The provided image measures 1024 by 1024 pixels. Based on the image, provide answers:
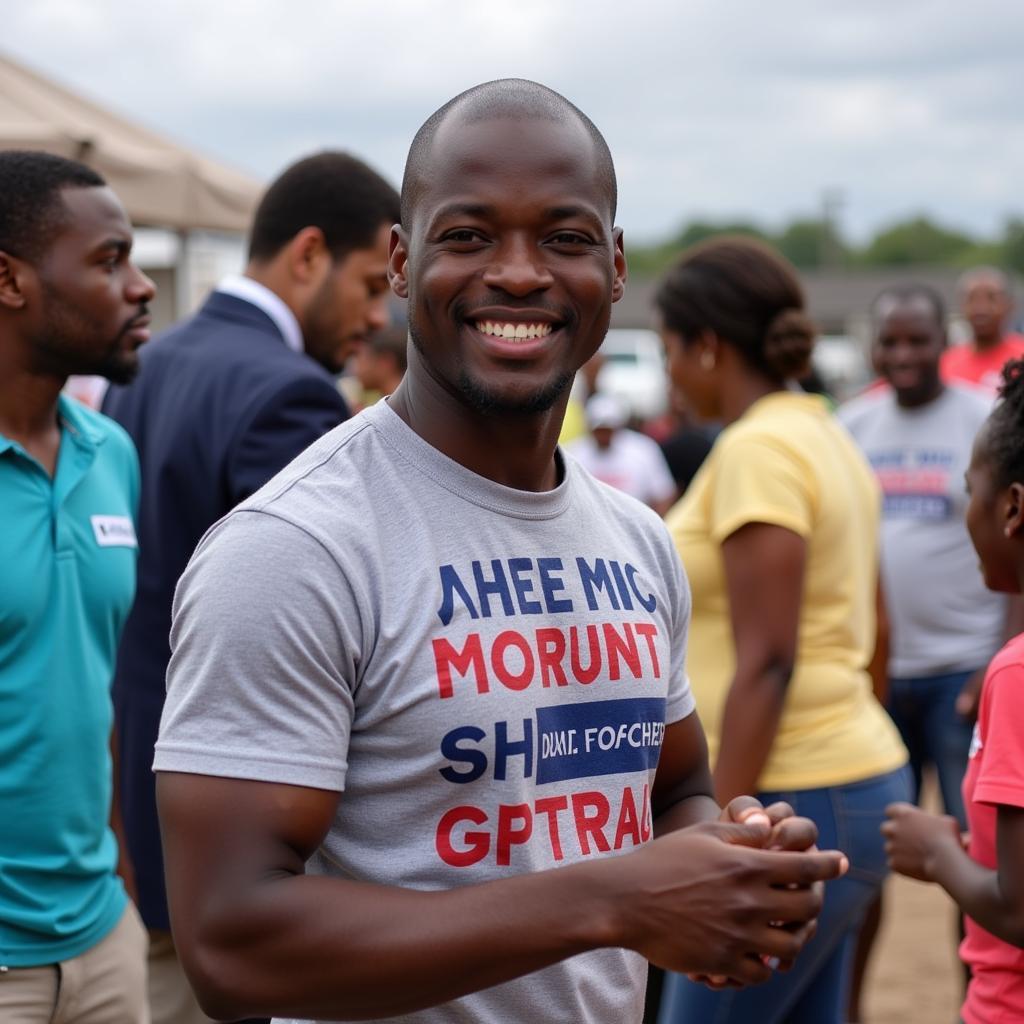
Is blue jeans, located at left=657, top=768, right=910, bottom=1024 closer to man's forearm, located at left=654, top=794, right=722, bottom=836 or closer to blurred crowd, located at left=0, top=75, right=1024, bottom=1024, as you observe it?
blurred crowd, located at left=0, top=75, right=1024, bottom=1024

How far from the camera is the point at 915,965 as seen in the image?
6.37 m

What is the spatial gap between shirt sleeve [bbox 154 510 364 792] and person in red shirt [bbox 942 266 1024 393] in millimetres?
7618

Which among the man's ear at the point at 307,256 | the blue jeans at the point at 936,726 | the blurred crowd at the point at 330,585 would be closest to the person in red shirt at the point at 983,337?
the blue jeans at the point at 936,726

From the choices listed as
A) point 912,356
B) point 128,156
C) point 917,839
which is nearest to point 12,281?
point 917,839

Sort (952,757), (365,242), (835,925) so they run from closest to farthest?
(835,925)
(365,242)
(952,757)

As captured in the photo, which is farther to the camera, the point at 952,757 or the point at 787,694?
the point at 952,757

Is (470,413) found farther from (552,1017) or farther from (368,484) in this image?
(552,1017)

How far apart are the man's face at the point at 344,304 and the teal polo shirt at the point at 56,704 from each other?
916 millimetres

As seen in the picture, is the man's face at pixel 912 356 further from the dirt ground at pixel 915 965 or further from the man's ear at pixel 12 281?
the man's ear at pixel 12 281

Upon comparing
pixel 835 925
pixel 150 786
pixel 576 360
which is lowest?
pixel 835 925

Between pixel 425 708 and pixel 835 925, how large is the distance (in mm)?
2080

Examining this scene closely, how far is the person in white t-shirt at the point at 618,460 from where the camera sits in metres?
11.0

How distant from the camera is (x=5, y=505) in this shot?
294 cm

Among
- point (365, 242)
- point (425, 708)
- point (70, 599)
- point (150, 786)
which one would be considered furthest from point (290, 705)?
point (365, 242)
